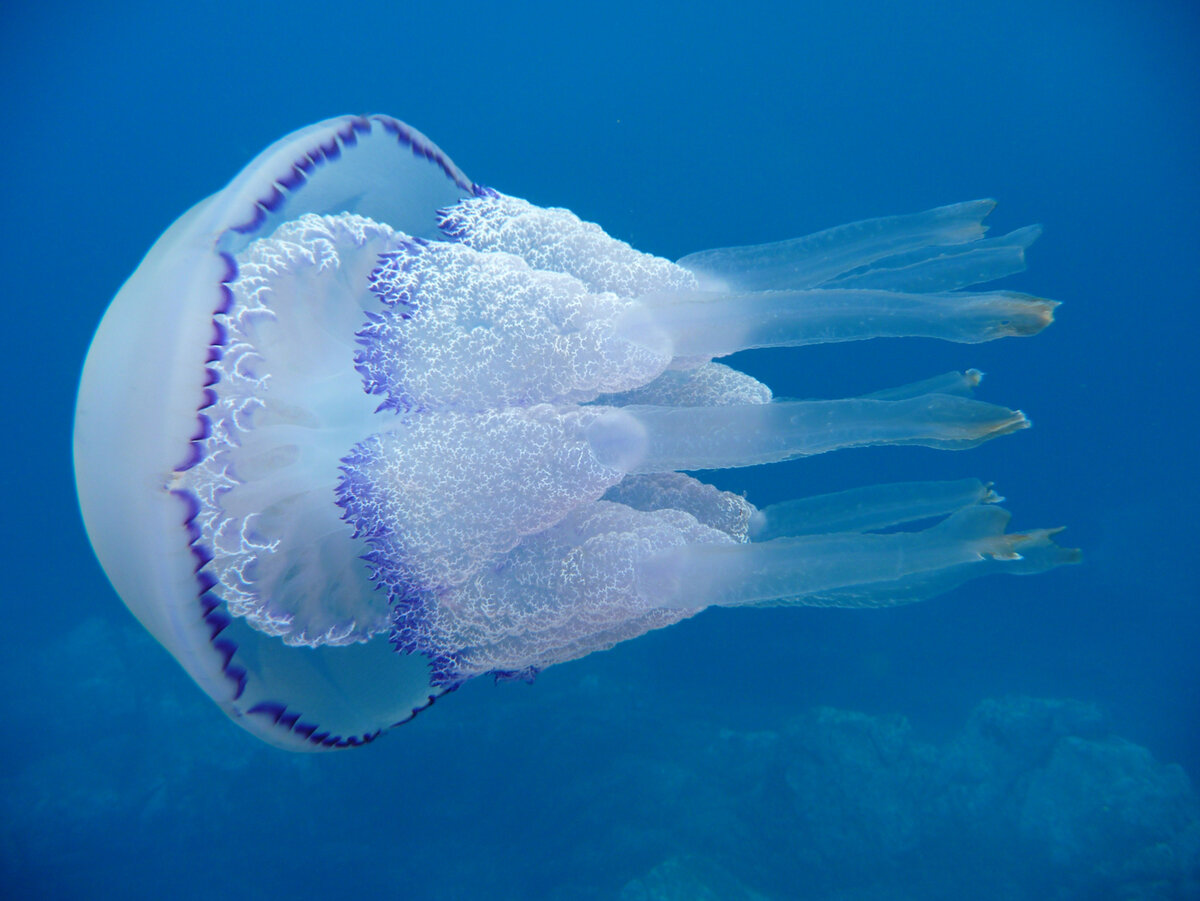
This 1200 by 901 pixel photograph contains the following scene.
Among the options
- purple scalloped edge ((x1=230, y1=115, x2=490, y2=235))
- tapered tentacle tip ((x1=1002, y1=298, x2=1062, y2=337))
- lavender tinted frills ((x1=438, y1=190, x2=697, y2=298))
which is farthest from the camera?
lavender tinted frills ((x1=438, y1=190, x2=697, y2=298))

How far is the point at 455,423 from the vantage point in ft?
4.99

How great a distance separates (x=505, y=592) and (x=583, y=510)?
307mm

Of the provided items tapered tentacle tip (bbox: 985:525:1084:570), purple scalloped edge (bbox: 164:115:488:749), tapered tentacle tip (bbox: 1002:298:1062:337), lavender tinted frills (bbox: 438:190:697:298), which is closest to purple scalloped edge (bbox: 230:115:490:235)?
purple scalloped edge (bbox: 164:115:488:749)

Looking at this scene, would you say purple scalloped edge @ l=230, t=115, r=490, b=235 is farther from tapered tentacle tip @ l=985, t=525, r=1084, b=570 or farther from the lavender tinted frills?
tapered tentacle tip @ l=985, t=525, r=1084, b=570

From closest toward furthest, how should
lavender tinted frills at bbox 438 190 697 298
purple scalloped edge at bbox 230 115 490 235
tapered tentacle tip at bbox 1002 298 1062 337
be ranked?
tapered tentacle tip at bbox 1002 298 1062 337 → purple scalloped edge at bbox 230 115 490 235 → lavender tinted frills at bbox 438 190 697 298

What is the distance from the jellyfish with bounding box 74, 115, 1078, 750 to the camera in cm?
138

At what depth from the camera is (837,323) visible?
4.56 feet

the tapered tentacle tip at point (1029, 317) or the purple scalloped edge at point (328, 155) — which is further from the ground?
the purple scalloped edge at point (328, 155)

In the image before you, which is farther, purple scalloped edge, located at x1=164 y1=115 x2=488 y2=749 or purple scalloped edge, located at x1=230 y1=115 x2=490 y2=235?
purple scalloped edge, located at x1=230 y1=115 x2=490 y2=235

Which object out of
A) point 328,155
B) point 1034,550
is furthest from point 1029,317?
point 328,155

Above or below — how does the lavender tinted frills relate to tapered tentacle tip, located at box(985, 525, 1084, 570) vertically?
above

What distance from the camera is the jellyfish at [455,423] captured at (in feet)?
4.54

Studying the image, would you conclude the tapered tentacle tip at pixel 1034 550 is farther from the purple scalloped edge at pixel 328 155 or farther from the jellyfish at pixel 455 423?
the purple scalloped edge at pixel 328 155

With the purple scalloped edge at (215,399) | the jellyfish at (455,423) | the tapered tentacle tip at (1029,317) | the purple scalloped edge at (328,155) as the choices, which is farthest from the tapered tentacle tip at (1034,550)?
the purple scalloped edge at (328,155)
